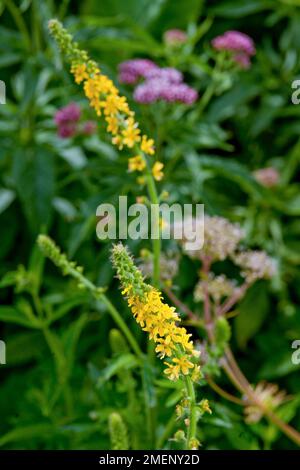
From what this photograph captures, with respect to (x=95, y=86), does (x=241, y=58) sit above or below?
above

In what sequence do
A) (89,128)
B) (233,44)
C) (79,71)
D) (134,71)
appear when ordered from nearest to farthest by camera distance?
(79,71) < (134,71) < (233,44) < (89,128)

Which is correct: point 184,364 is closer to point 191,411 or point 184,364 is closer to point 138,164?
point 191,411

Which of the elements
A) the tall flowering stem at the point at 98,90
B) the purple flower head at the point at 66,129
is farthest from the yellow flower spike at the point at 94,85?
the purple flower head at the point at 66,129

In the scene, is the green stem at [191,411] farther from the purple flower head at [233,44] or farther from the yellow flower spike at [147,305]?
the purple flower head at [233,44]

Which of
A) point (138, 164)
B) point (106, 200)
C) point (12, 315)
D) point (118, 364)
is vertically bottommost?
point (118, 364)

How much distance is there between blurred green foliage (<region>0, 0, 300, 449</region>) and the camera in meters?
1.35

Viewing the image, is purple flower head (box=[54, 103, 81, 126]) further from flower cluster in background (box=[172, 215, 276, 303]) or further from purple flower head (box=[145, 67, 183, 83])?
flower cluster in background (box=[172, 215, 276, 303])

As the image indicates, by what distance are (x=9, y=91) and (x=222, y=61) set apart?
101 cm

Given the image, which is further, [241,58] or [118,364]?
[241,58]

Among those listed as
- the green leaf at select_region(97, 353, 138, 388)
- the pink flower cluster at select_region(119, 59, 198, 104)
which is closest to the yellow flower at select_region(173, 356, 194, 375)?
the green leaf at select_region(97, 353, 138, 388)

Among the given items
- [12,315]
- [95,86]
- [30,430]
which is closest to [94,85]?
[95,86]

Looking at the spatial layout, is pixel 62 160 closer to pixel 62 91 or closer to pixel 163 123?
pixel 62 91

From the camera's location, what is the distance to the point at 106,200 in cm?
153

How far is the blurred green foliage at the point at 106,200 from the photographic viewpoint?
53.2 inches
